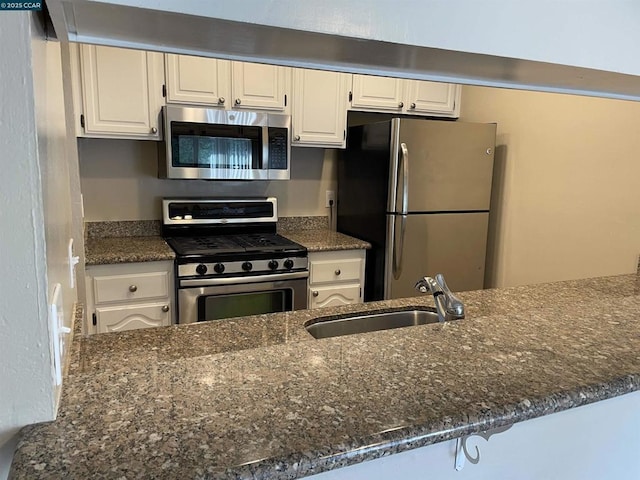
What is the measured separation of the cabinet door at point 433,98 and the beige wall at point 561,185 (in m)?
0.14

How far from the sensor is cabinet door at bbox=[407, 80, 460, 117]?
3.28 m

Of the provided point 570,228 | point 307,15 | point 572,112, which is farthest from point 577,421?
point 572,112

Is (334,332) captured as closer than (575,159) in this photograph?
Yes

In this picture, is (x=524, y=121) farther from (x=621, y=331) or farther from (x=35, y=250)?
(x=35, y=250)

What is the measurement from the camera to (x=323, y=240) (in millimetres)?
3127

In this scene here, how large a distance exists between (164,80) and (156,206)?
0.86m

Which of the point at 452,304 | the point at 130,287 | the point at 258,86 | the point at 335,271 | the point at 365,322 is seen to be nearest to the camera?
the point at 452,304

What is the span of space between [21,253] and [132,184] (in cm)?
268

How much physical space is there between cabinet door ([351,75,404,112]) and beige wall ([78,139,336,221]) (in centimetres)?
54

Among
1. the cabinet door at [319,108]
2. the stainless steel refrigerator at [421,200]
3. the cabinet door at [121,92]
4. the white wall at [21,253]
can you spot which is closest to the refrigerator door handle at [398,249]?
the stainless steel refrigerator at [421,200]

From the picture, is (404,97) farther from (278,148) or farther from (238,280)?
(238,280)

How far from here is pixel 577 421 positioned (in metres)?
0.99

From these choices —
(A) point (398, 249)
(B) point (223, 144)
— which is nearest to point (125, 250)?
(B) point (223, 144)

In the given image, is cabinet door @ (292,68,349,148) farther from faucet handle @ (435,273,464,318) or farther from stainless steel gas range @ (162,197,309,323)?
faucet handle @ (435,273,464,318)
